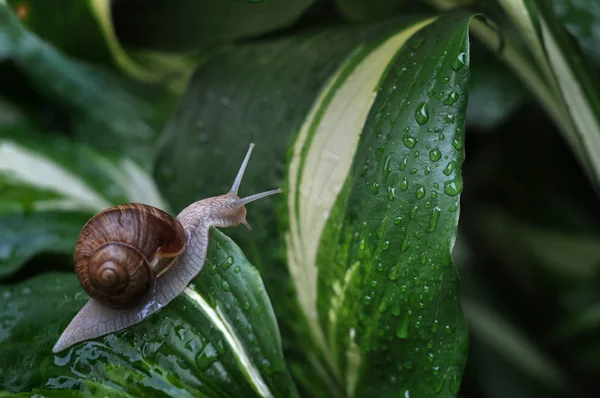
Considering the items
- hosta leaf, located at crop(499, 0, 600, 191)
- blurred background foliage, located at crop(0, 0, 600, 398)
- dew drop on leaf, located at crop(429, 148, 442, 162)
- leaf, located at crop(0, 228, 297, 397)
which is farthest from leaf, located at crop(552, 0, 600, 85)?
leaf, located at crop(0, 228, 297, 397)

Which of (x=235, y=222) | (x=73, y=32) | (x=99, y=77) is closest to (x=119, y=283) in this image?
(x=235, y=222)

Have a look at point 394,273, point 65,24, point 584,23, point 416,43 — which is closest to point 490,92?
point 584,23

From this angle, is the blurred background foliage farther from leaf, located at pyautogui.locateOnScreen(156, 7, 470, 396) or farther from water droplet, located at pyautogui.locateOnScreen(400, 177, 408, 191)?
water droplet, located at pyautogui.locateOnScreen(400, 177, 408, 191)

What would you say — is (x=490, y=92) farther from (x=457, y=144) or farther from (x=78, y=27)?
(x=78, y=27)

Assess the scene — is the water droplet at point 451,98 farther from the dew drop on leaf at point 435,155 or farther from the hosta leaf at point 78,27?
the hosta leaf at point 78,27

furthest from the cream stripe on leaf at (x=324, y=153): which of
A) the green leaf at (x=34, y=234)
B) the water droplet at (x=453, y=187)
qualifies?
the green leaf at (x=34, y=234)

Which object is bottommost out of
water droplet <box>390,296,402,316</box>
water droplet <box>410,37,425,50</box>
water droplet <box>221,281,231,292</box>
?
water droplet <box>390,296,402,316</box>
